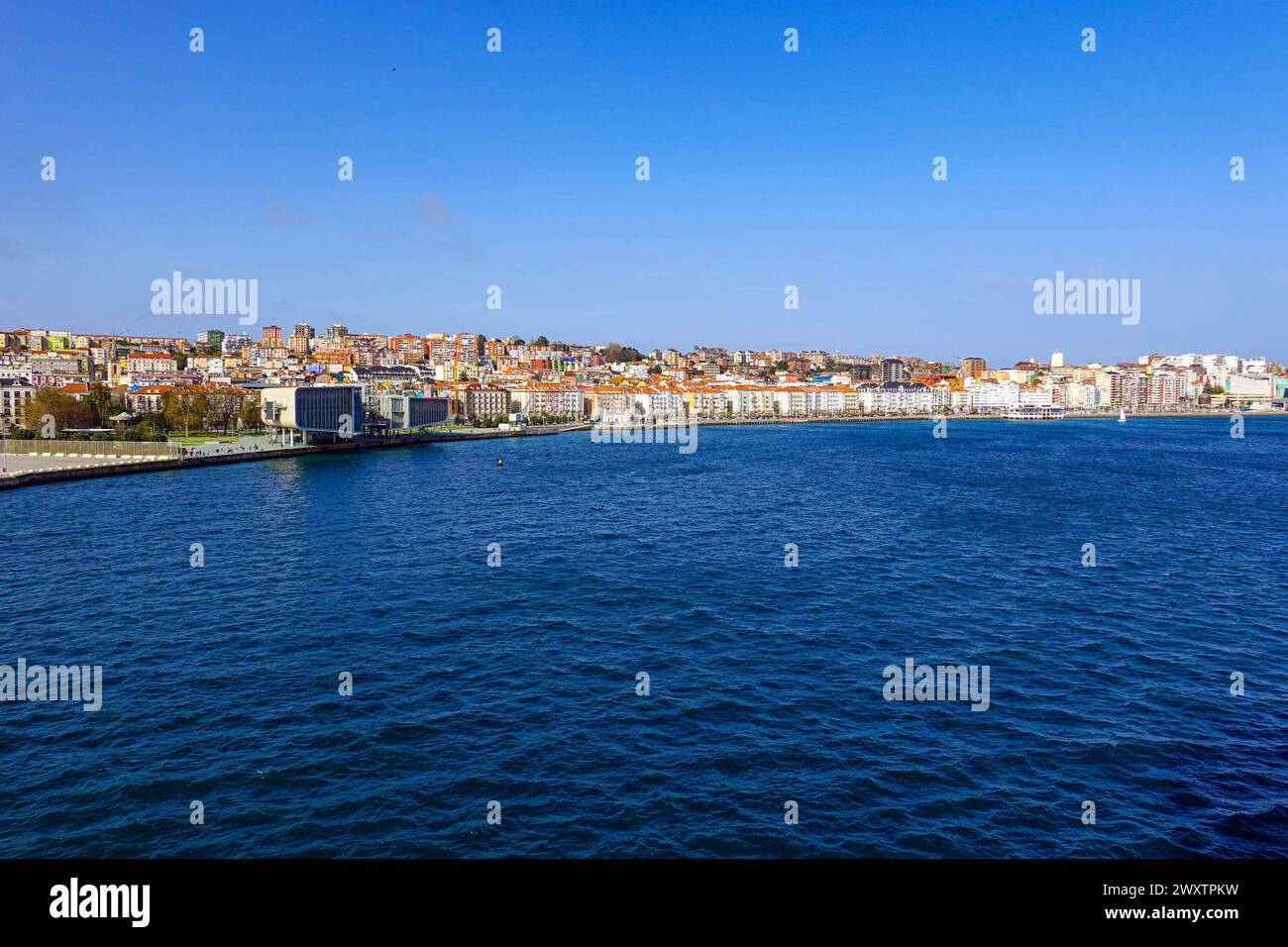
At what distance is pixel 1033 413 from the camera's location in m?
139

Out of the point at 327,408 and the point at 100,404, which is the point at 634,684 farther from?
the point at 100,404

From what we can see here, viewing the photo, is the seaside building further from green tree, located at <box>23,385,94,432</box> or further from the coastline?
green tree, located at <box>23,385,94,432</box>

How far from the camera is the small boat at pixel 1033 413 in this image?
456 ft

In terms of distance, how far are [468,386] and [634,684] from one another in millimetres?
91207

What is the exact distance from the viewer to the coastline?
38.8 meters

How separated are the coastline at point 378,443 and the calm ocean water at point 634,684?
8.52 metres

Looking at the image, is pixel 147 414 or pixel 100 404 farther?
pixel 100 404

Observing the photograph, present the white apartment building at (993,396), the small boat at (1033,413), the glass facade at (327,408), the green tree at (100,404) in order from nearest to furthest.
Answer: the glass facade at (327,408) → the green tree at (100,404) → the small boat at (1033,413) → the white apartment building at (993,396)

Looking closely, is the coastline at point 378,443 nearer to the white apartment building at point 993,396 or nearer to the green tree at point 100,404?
the white apartment building at point 993,396

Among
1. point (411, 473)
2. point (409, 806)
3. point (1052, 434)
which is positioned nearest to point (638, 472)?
point (411, 473)

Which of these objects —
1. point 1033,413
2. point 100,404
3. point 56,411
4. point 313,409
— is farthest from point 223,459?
point 1033,413

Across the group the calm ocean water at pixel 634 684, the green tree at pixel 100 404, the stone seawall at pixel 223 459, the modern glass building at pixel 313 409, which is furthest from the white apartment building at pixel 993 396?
the green tree at pixel 100 404
